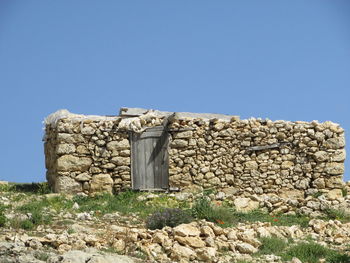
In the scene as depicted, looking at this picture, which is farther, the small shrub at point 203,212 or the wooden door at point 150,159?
the wooden door at point 150,159

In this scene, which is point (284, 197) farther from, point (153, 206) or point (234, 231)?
point (234, 231)

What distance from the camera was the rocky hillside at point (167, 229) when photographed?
9609mm

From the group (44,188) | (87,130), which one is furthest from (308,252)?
(44,188)

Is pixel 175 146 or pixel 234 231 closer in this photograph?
pixel 234 231

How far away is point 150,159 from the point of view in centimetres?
1798

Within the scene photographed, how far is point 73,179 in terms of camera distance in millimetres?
17375

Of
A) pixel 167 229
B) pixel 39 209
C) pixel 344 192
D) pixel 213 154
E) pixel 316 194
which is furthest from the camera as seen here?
pixel 344 192

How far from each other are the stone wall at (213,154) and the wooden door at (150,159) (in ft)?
0.69

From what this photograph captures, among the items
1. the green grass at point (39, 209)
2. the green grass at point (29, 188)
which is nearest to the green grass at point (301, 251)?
the green grass at point (39, 209)

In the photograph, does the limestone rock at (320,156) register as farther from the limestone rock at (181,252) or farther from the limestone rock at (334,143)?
the limestone rock at (181,252)

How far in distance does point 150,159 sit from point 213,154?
2.05m

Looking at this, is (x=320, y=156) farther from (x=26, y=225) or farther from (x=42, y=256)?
(x=42, y=256)

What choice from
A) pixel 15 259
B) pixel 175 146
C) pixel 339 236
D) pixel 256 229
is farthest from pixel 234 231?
pixel 175 146

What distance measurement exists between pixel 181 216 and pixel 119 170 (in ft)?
19.6
